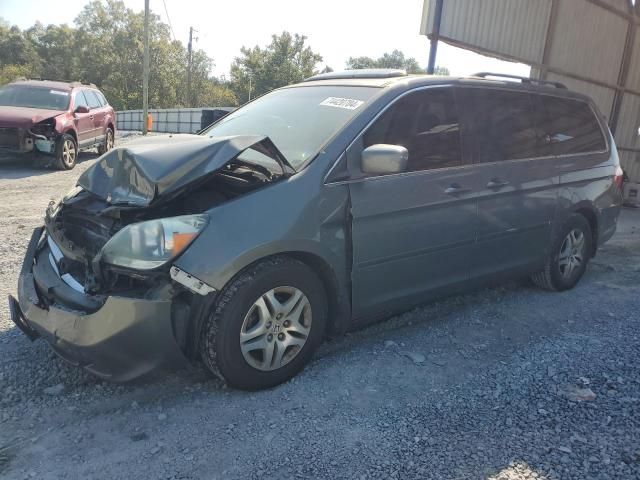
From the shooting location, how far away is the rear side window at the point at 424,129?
132 inches

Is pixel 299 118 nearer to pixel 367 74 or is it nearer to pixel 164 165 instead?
pixel 367 74

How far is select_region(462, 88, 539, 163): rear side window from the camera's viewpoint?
389cm

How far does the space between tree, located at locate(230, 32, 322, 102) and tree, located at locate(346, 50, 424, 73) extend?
16.4 meters

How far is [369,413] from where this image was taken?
2764 mm

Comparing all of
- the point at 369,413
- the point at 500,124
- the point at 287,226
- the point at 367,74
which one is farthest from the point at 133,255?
the point at 500,124

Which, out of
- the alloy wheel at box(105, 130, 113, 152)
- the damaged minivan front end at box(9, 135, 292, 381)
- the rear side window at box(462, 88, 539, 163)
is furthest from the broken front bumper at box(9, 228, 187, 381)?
the alloy wheel at box(105, 130, 113, 152)

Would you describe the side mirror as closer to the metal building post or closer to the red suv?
the metal building post

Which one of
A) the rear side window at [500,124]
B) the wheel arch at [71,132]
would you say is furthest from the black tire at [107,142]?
the rear side window at [500,124]

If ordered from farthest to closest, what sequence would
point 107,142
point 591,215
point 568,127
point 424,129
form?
point 107,142 < point 591,215 < point 568,127 < point 424,129

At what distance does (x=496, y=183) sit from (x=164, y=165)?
2428mm

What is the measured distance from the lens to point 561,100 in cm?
481

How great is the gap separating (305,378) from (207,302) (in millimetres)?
829

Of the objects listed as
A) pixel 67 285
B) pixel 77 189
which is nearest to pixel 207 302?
pixel 67 285

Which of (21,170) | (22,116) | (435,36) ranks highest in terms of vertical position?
(435,36)
